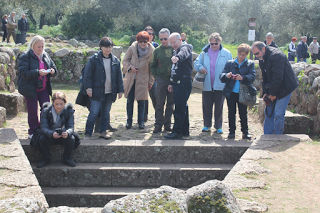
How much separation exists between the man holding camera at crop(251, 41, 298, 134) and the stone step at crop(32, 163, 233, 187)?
1.38 meters

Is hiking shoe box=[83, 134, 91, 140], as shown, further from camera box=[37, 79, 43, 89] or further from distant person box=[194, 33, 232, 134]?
distant person box=[194, 33, 232, 134]

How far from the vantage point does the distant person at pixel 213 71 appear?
5812mm

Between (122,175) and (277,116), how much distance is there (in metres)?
2.67

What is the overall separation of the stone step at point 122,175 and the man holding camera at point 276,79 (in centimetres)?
138

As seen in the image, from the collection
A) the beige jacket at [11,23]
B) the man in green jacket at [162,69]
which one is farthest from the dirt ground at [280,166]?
the beige jacket at [11,23]

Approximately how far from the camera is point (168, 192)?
2918mm

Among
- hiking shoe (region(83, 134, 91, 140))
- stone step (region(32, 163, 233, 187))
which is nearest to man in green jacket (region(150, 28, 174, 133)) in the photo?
hiking shoe (region(83, 134, 91, 140))

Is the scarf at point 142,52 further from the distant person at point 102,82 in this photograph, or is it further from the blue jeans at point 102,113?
the blue jeans at point 102,113

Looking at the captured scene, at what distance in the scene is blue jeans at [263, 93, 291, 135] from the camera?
532cm

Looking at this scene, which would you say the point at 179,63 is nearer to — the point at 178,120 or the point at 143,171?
the point at 178,120

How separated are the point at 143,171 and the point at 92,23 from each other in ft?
63.6

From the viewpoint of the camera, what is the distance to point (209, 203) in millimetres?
2781

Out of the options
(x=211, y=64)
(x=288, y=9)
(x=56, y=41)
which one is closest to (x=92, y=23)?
(x=56, y=41)

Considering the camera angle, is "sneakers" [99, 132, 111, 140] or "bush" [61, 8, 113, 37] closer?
"sneakers" [99, 132, 111, 140]
